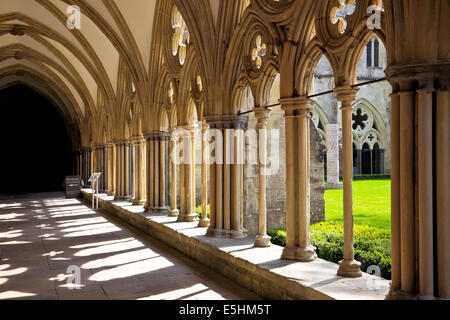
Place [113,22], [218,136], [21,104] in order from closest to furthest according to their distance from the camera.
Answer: [218,136], [113,22], [21,104]

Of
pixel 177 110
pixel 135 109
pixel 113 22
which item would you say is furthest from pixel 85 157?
pixel 177 110

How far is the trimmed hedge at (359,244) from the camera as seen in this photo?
477 cm

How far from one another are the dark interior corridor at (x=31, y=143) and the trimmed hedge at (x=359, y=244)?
891 inches

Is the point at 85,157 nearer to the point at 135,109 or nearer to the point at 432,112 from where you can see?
the point at 135,109

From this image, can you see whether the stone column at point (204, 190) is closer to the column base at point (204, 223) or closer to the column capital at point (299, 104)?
the column base at point (204, 223)

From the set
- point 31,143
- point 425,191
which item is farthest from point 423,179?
point 31,143

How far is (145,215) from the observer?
343 inches

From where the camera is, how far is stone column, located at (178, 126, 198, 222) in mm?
7719

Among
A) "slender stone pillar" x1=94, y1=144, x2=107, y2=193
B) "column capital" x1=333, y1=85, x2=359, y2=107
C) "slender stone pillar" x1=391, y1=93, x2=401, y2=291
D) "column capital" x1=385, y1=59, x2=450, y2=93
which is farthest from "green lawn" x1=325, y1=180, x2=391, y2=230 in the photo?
"slender stone pillar" x1=94, y1=144, x2=107, y2=193

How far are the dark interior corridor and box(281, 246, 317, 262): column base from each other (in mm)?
23538

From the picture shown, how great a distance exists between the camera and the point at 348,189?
4102mm

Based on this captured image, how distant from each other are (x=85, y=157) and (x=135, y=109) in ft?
36.2

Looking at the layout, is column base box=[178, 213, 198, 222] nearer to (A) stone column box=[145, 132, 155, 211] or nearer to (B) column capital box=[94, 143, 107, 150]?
(A) stone column box=[145, 132, 155, 211]

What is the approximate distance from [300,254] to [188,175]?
11.7ft
